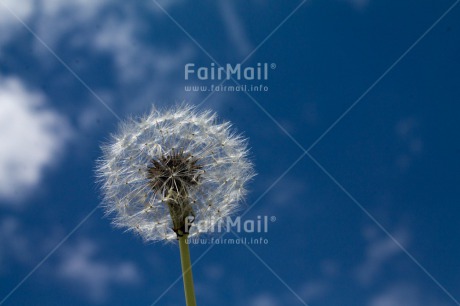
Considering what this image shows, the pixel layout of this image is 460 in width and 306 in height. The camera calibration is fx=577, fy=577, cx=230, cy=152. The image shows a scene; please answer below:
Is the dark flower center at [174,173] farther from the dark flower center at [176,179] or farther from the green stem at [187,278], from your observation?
the green stem at [187,278]

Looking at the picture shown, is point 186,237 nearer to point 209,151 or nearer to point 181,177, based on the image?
point 181,177

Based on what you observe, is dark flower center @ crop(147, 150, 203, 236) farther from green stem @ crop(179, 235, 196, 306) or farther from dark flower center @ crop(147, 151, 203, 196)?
green stem @ crop(179, 235, 196, 306)

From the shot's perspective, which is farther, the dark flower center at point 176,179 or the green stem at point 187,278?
the dark flower center at point 176,179

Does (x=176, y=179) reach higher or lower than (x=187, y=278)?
higher

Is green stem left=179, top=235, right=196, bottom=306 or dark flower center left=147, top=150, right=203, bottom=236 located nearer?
green stem left=179, top=235, right=196, bottom=306

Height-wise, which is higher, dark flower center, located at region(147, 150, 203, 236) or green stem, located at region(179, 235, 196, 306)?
dark flower center, located at region(147, 150, 203, 236)

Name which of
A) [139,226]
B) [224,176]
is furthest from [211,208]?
[139,226]

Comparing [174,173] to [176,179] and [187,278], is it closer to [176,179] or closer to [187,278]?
[176,179]

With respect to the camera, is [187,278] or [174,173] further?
[174,173]

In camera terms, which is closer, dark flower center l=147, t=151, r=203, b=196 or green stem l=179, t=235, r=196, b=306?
green stem l=179, t=235, r=196, b=306

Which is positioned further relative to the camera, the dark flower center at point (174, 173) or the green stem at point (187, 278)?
the dark flower center at point (174, 173)

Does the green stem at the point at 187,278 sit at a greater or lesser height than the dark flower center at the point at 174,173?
lesser

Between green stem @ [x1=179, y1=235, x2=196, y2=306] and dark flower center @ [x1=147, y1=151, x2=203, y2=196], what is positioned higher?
dark flower center @ [x1=147, y1=151, x2=203, y2=196]
